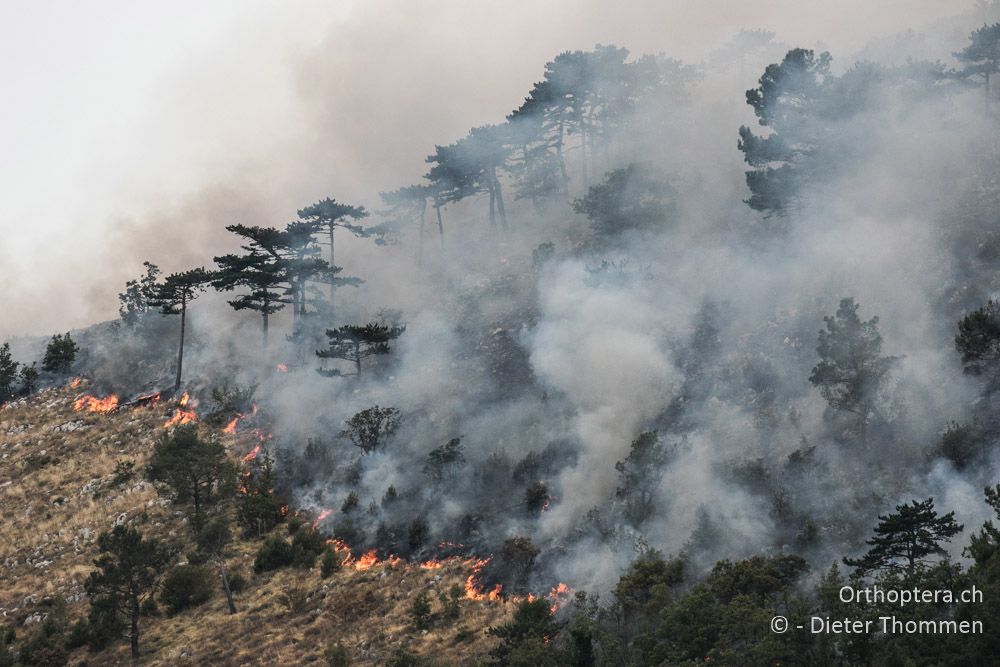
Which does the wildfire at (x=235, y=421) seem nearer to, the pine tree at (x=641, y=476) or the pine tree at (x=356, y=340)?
the pine tree at (x=356, y=340)

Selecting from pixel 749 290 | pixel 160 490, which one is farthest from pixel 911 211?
pixel 160 490

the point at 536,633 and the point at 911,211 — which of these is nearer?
the point at 536,633

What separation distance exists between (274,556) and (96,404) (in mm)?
32081

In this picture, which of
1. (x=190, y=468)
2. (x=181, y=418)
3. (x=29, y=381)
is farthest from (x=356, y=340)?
(x=29, y=381)

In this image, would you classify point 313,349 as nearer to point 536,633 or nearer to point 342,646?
point 342,646

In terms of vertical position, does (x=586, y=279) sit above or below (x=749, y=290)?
above

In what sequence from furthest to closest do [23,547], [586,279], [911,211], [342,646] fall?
[586,279] → [911,211] → [23,547] → [342,646]

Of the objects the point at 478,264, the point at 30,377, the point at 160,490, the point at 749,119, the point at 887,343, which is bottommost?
the point at 160,490

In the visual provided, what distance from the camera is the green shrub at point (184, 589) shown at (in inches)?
1205

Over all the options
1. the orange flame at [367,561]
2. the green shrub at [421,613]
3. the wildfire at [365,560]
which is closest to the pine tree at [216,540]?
the wildfire at [365,560]

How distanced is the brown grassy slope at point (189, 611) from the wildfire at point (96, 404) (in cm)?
598

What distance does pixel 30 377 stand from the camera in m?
60.8

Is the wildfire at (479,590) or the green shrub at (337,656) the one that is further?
the wildfire at (479,590)

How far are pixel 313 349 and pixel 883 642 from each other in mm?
46045
